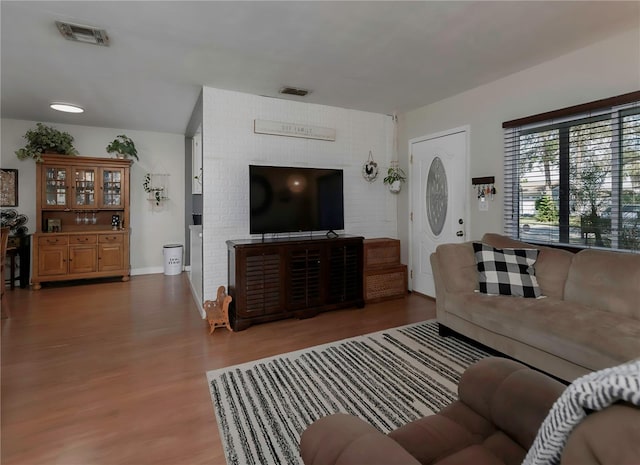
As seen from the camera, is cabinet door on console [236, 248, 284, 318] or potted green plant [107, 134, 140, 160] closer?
cabinet door on console [236, 248, 284, 318]

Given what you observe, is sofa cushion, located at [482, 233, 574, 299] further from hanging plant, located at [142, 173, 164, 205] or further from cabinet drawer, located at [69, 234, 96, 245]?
cabinet drawer, located at [69, 234, 96, 245]

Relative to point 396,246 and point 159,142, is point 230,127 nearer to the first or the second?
point 396,246

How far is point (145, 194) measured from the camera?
583cm

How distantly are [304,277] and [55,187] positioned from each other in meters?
4.41

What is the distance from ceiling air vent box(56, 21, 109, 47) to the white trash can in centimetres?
376

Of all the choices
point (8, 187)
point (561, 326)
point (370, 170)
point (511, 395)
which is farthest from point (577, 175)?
point (8, 187)

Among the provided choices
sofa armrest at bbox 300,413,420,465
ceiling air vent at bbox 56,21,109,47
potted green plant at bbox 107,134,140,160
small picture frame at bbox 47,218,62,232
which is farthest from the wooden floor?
ceiling air vent at bbox 56,21,109,47

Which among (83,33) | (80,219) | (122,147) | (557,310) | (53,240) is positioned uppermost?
(83,33)

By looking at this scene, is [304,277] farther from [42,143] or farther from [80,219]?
[42,143]

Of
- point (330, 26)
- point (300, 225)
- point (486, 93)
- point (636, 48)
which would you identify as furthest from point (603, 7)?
point (300, 225)

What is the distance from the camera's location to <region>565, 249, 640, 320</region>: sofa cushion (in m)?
2.18

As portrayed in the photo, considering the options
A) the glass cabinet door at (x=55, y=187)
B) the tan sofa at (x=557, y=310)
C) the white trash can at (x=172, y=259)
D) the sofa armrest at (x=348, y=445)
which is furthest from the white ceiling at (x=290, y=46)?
the white trash can at (x=172, y=259)

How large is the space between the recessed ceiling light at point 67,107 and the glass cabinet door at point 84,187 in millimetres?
1104

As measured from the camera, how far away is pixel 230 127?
12.0 feet
